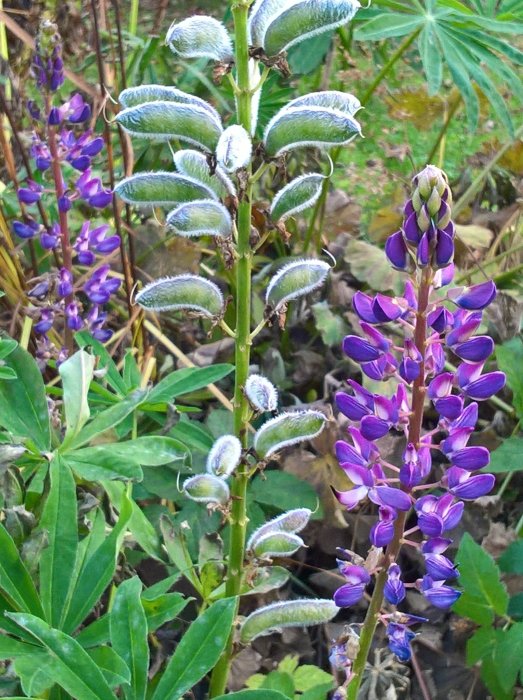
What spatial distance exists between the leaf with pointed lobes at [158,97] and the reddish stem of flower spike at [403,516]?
36 cm

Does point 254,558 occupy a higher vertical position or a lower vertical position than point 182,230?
lower

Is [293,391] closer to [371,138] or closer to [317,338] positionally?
[317,338]

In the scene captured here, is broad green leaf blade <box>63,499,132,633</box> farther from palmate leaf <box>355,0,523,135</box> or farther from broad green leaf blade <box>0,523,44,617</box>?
palmate leaf <box>355,0,523,135</box>

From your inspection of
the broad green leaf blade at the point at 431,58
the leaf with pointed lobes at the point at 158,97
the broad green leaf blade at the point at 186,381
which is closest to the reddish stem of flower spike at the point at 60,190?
the broad green leaf blade at the point at 186,381

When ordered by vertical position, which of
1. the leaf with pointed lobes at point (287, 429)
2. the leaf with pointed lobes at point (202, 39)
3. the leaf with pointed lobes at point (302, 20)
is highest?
the leaf with pointed lobes at point (302, 20)

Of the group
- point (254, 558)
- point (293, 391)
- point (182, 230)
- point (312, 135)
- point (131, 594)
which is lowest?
point (293, 391)

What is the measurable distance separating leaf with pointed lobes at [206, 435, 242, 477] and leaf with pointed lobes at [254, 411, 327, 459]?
0.12ft

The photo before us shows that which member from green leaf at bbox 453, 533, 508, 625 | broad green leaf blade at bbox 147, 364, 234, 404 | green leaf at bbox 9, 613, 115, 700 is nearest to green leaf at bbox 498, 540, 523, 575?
green leaf at bbox 453, 533, 508, 625

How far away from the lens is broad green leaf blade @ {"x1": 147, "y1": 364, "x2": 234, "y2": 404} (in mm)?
1520

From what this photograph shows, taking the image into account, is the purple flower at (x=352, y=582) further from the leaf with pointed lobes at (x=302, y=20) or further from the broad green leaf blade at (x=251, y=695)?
the leaf with pointed lobes at (x=302, y=20)

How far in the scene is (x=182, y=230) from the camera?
1.11m

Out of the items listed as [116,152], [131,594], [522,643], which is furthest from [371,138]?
[131,594]

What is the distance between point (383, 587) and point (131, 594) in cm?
35

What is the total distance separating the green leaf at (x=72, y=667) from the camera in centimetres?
100
